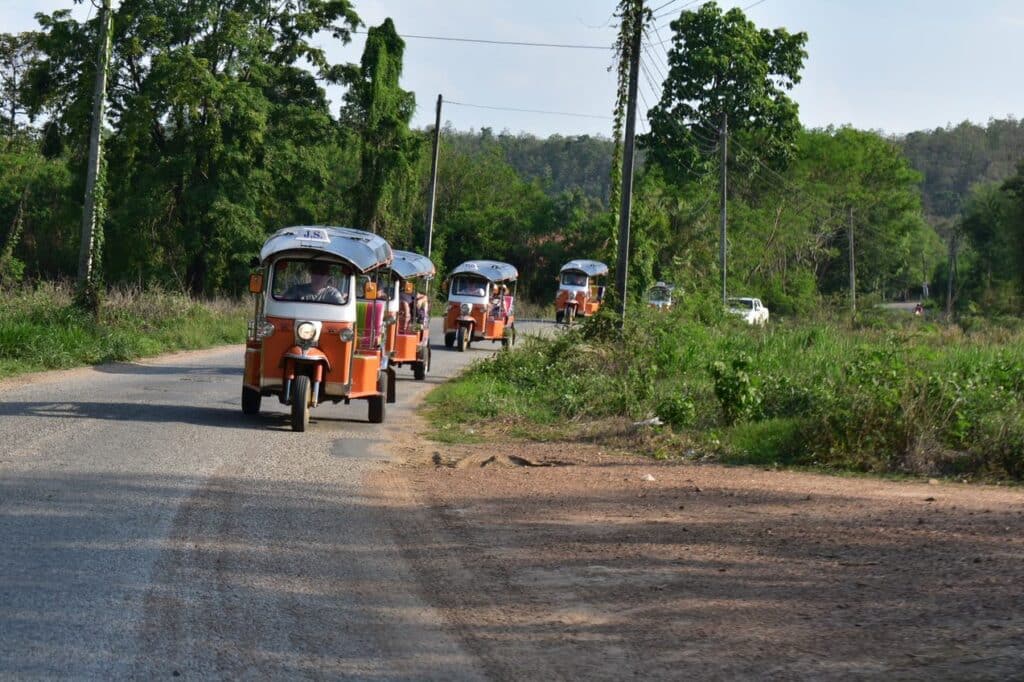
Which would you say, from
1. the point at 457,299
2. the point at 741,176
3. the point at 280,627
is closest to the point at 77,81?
the point at 457,299

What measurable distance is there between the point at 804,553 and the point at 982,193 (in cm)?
8001

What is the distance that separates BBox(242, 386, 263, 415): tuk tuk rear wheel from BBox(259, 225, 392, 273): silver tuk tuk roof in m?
1.77

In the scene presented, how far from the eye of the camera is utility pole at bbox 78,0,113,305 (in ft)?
87.0

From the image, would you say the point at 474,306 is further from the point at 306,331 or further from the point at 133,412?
the point at 306,331

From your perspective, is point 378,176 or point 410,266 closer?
point 410,266

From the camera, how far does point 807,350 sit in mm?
21469

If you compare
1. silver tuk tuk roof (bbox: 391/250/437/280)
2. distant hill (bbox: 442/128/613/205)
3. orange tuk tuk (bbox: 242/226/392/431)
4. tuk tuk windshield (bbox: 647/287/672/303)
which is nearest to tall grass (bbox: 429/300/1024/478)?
silver tuk tuk roof (bbox: 391/250/437/280)

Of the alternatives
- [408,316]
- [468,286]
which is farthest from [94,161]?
[468,286]

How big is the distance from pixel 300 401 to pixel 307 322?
3.48 ft

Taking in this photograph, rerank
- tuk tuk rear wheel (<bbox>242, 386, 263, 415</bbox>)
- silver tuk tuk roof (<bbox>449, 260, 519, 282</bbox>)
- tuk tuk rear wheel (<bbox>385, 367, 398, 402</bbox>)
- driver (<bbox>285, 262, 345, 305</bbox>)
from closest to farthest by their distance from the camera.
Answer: driver (<bbox>285, 262, 345, 305</bbox>)
tuk tuk rear wheel (<bbox>242, 386, 263, 415</bbox>)
tuk tuk rear wheel (<bbox>385, 367, 398, 402</bbox>)
silver tuk tuk roof (<bbox>449, 260, 519, 282</bbox>)

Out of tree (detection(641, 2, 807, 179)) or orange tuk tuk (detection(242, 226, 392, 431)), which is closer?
orange tuk tuk (detection(242, 226, 392, 431))

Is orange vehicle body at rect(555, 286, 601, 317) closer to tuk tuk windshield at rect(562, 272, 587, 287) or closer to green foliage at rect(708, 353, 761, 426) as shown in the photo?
tuk tuk windshield at rect(562, 272, 587, 287)

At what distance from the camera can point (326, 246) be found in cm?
1559

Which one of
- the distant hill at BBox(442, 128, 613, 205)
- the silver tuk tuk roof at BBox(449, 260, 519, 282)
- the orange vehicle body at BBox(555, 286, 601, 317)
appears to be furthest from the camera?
the distant hill at BBox(442, 128, 613, 205)
